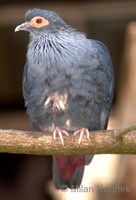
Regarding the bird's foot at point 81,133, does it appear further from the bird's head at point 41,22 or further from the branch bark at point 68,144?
the bird's head at point 41,22

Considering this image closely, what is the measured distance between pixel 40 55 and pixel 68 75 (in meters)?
0.22

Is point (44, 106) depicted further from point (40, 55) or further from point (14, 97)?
point (14, 97)

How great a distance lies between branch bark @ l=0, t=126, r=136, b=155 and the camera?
3.22 m

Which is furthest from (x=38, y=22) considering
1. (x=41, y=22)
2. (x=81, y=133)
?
(x=81, y=133)

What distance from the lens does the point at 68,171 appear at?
152 inches

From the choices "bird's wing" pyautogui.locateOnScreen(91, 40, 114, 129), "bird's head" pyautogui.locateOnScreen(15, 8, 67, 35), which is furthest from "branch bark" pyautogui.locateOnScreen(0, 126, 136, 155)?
"bird's head" pyautogui.locateOnScreen(15, 8, 67, 35)

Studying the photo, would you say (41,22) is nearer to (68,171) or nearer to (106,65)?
(106,65)

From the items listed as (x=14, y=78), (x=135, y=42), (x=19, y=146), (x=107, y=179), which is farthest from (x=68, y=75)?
(x=14, y=78)

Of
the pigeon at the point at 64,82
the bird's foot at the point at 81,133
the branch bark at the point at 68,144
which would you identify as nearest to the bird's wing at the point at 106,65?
the pigeon at the point at 64,82

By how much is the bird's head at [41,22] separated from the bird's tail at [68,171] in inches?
28.3

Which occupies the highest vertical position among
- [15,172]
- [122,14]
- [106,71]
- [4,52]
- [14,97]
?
[106,71]

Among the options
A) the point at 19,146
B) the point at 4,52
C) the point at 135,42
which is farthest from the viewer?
the point at 4,52

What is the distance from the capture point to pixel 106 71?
370 centimetres

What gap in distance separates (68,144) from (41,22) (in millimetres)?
804
